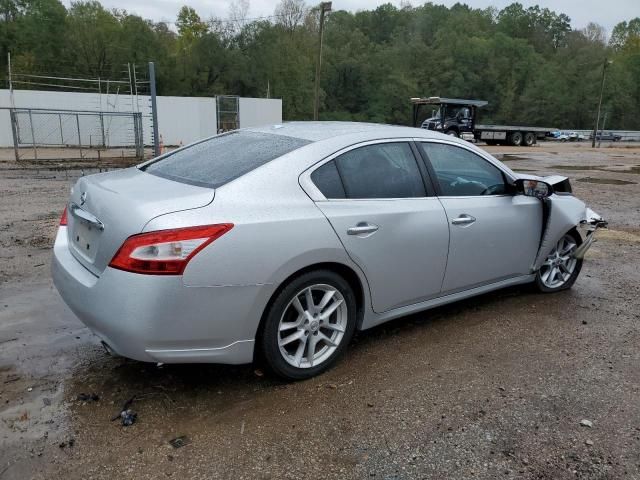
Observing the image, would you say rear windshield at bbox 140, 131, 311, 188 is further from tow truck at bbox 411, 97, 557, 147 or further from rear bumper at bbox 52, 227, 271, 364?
tow truck at bbox 411, 97, 557, 147

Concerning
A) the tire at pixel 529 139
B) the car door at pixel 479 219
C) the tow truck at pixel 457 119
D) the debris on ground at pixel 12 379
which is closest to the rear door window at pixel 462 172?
the car door at pixel 479 219

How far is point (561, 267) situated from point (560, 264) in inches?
1.9

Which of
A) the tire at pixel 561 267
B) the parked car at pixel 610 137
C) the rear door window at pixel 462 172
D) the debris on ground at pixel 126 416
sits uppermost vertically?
the rear door window at pixel 462 172

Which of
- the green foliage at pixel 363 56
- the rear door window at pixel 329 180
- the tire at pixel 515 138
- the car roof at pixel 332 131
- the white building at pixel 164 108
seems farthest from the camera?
the green foliage at pixel 363 56

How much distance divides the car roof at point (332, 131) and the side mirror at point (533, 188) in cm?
87

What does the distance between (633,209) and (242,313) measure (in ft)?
32.2

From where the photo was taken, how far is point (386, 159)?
3.67m

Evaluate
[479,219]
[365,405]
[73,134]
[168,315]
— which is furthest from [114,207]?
[73,134]

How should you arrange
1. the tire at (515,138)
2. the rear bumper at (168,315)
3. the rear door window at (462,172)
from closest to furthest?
the rear bumper at (168,315) < the rear door window at (462,172) < the tire at (515,138)

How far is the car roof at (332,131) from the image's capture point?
3609 mm

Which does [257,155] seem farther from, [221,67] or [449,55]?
[449,55]

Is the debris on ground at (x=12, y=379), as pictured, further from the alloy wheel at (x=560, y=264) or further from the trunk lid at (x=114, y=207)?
the alloy wheel at (x=560, y=264)

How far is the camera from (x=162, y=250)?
264 centimetres

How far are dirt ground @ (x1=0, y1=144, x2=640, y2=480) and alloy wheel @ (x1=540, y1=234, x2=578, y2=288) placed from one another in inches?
16.1
